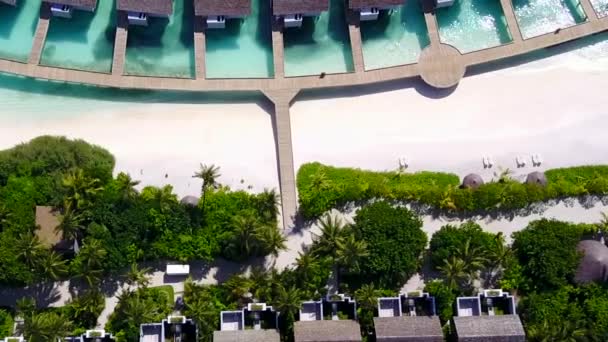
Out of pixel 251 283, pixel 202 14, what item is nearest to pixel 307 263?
pixel 251 283

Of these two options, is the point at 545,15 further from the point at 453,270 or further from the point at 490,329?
the point at 490,329

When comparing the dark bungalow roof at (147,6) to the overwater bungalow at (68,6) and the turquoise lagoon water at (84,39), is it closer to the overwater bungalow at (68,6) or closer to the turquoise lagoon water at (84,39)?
the overwater bungalow at (68,6)

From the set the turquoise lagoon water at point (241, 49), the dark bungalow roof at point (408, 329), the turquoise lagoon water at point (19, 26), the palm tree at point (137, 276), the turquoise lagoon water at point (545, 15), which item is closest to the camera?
the dark bungalow roof at point (408, 329)

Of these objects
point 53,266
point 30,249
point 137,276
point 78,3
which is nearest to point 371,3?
point 78,3

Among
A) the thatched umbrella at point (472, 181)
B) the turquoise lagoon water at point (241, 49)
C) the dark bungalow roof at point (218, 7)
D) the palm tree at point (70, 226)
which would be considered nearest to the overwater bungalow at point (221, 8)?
the dark bungalow roof at point (218, 7)

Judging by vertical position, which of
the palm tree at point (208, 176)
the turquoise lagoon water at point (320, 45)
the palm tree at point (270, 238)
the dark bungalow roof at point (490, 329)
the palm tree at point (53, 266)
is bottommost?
the dark bungalow roof at point (490, 329)

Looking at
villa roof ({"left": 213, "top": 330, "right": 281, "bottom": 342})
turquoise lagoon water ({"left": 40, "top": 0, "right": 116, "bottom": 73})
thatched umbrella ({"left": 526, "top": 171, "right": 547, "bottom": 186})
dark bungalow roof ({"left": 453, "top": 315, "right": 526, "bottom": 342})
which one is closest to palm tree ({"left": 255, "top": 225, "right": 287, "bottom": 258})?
villa roof ({"left": 213, "top": 330, "right": 281, "bottom": 342})
